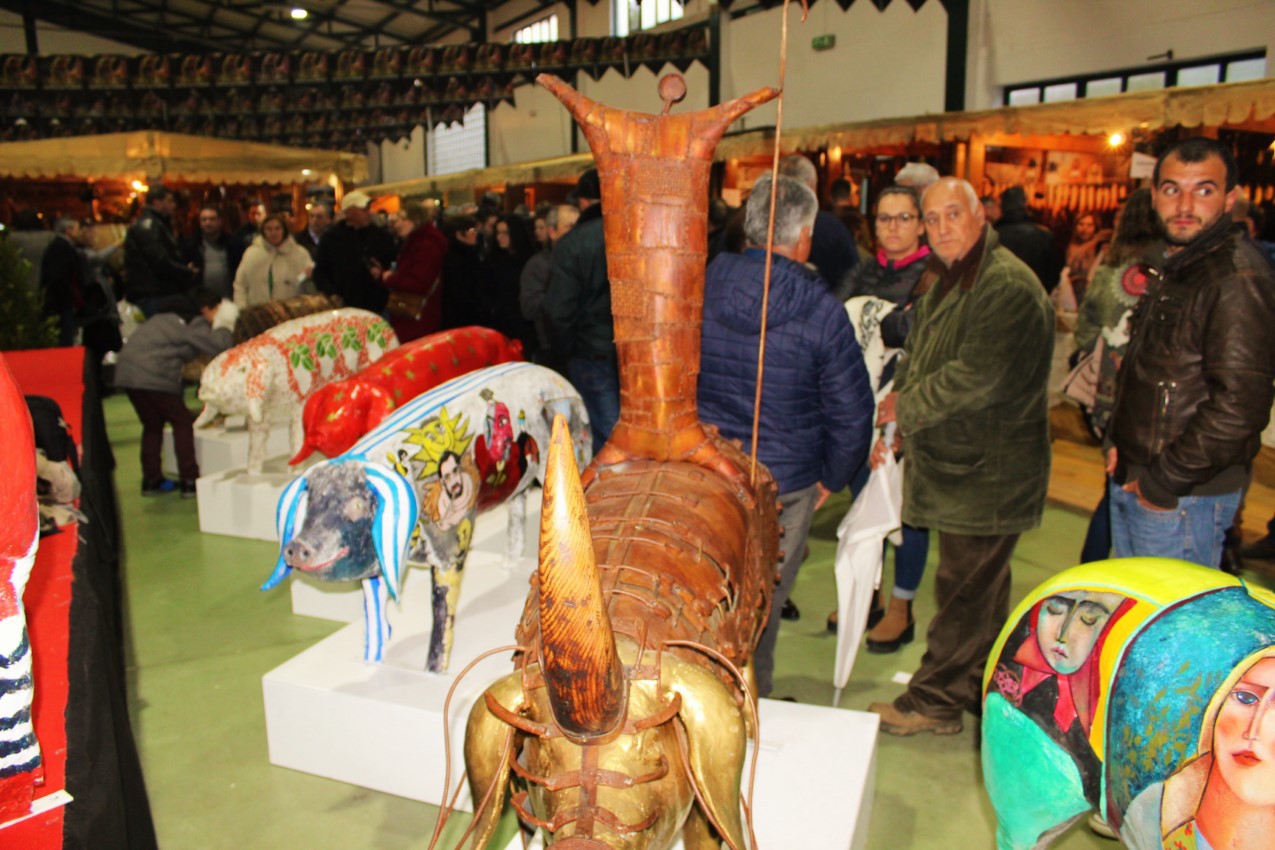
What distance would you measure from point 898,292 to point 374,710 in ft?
7.85

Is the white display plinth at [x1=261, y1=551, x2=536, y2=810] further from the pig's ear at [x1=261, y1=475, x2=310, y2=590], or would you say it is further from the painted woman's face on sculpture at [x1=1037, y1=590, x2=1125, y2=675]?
the painted woman's face on sculpture at [x1=1037, y1=590, x2=1125, y2=675]

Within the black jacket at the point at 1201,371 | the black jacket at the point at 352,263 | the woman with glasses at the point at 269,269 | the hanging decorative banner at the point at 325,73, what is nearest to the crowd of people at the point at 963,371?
the black jacket at the point at 1201,371

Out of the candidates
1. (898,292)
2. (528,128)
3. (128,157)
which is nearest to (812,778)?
(898,292)

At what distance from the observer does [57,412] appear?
2.85 meters

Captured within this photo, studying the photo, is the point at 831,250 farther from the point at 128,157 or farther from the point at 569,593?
the point at 128,157

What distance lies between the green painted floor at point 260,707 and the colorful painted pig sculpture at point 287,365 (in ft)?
2.41

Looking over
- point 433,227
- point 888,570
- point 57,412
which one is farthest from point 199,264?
point 888,570

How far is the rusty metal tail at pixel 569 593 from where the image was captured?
1.01 metres

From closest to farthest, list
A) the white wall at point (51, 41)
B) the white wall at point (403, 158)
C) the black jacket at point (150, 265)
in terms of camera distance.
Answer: the black jacket at point (150, 265), the white wall at point (51, 41), the white wall at point (403, 158)

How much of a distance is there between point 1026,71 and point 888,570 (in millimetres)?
7275

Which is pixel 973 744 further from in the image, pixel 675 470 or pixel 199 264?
pixel 199 264

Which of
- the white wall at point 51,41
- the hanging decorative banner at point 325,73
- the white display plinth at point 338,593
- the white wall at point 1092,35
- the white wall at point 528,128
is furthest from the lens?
the white wall at point 51,41

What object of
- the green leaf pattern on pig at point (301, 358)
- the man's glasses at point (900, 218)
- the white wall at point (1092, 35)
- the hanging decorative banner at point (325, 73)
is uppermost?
the hanging decorative banner at point (325, 73)

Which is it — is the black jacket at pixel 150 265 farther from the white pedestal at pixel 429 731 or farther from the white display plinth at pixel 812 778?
the white display plinth at pixel 812 778
